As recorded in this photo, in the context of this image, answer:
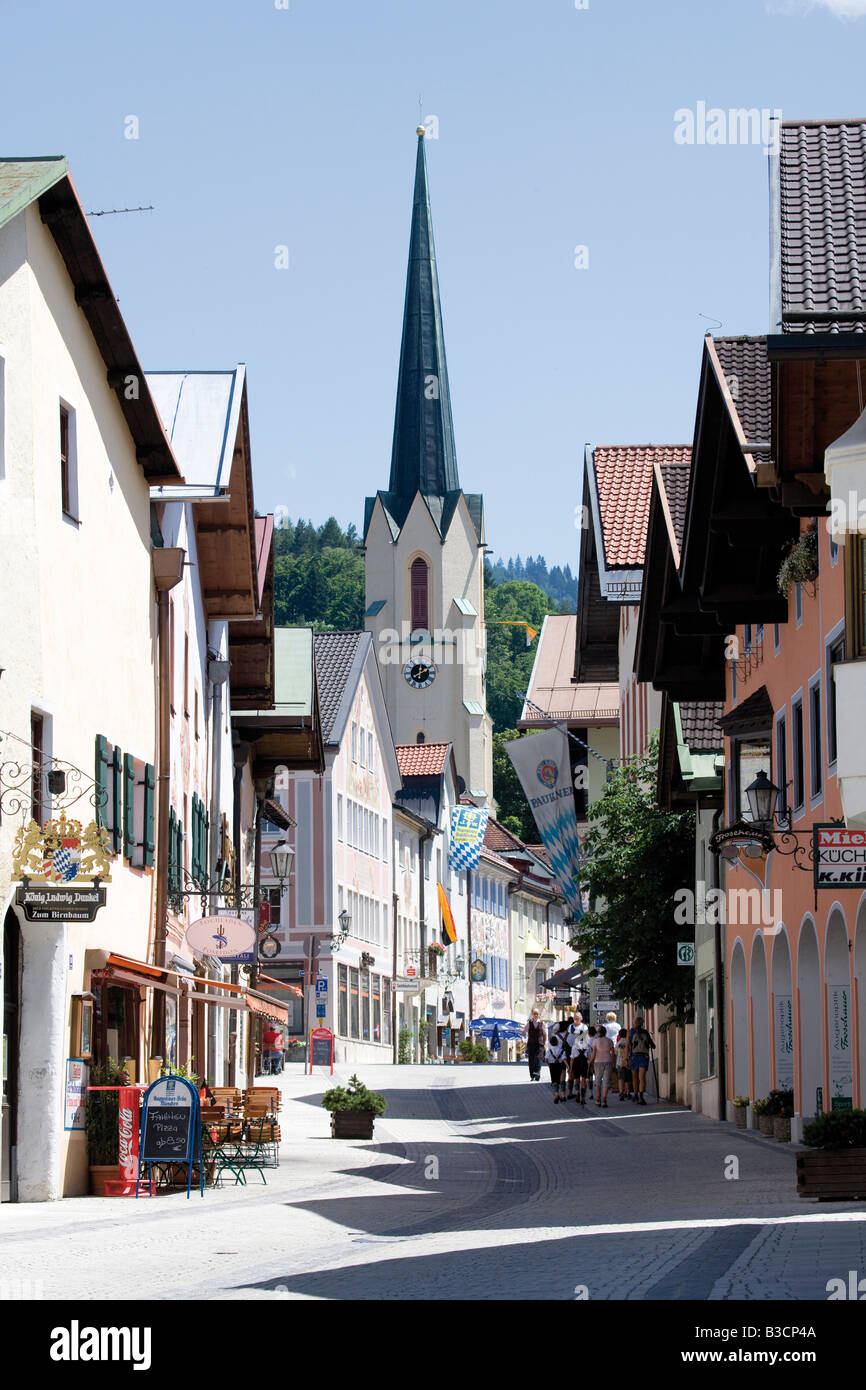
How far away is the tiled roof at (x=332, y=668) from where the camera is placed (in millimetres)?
66688

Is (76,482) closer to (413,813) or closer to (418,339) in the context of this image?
(413,813)

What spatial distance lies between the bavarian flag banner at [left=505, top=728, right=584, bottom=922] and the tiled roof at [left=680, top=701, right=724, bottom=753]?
12.5 meters

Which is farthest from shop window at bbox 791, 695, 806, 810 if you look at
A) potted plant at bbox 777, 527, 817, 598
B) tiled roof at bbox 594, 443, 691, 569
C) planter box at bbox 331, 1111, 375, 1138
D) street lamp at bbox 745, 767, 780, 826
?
tiled roof at bbox 594, 443, 691, 569

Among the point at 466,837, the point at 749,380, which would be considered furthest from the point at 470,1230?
the point at 466,837

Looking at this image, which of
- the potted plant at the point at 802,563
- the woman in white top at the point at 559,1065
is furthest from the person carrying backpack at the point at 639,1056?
the potted plant at the point at 802,563

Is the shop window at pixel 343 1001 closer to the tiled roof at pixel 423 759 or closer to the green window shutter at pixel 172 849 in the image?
the tiled roof at pixel 423 759

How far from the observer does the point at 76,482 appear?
20234 millimetres

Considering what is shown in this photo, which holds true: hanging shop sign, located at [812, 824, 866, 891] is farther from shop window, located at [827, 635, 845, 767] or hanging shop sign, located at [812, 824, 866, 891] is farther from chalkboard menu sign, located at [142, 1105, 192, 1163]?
chalkboard menu sign, located at [142, 1105, 192, 1163]

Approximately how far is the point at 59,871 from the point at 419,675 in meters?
89.6

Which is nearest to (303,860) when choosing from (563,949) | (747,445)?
(747,445)

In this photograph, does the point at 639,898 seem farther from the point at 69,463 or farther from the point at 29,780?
the point at 29,780

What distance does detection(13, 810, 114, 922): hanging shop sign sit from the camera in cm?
1731

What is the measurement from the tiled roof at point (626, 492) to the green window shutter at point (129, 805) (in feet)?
79.3
